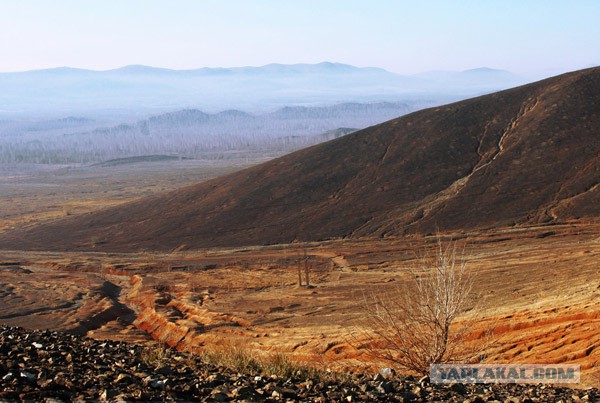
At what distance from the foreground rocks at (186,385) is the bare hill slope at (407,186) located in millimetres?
34395

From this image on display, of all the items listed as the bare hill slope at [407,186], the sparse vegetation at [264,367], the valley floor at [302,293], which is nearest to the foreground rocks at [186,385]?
the sparse vegetation at [264,367]

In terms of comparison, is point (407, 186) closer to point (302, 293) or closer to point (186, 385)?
point (302, 293)

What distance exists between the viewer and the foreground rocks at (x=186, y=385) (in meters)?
8.64

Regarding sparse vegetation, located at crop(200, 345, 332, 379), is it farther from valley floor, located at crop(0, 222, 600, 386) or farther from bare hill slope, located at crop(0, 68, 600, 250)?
bare hill slope, located at crop(0, 68, 600, 250)

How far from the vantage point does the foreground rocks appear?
8.64m

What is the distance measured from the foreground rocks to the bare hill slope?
34395 millimetres

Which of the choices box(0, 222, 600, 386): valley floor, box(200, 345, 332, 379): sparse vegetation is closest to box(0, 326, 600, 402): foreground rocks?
box(200, 345, 332, 379): sparse vegetation

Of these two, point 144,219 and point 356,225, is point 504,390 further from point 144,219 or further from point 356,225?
point 144,219

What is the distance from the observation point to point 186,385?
921cm

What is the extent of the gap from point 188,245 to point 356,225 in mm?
12270

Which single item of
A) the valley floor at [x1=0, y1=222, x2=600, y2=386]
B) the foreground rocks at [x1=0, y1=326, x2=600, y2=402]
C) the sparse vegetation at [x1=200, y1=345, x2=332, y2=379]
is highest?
A: the foreground rocks at [x1=0, y1=326, x2=600, y2=402]

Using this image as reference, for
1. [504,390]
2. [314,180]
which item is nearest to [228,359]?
[504,390]

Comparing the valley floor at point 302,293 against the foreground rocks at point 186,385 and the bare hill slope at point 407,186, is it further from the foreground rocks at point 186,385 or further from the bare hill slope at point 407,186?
the foreground rocks at point 186,385

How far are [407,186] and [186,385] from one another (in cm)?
4253
